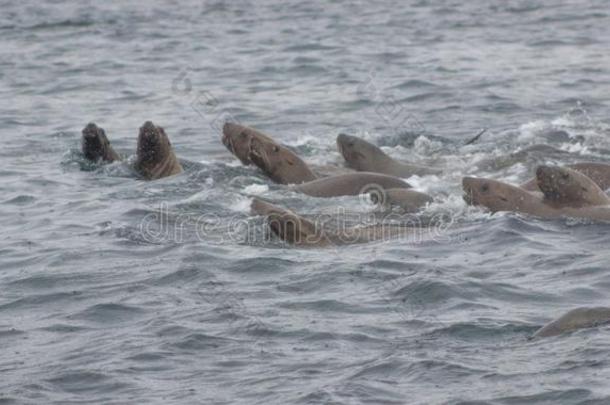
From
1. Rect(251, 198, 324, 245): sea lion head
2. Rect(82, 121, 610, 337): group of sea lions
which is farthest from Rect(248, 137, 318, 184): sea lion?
Rect(251, 198, 324, 245): sea lion head

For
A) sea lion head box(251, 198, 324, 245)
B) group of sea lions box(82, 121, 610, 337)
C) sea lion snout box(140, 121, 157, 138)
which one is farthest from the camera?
sea lion snout box(140, 121, 157, 138)

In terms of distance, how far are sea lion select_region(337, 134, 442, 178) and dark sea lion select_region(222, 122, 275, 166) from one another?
1034 millimetres

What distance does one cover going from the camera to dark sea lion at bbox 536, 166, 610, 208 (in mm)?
12672

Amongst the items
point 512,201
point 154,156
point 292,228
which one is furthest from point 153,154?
point 512,201

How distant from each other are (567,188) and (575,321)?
12.3 ft

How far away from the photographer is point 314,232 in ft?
39.2

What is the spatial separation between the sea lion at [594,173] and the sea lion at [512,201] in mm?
748

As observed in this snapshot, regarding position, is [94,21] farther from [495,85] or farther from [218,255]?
[218,255]

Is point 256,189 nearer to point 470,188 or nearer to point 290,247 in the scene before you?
point 470,188

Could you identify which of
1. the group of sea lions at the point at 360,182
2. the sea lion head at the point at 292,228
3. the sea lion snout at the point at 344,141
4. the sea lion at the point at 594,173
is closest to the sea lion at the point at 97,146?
the group of sea lions at the point at 360,182

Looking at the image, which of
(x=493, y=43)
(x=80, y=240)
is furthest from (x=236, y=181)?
(x=493, y=43)

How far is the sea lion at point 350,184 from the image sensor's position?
14.1m

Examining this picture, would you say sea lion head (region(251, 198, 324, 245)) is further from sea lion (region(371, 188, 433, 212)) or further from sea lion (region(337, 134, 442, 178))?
sea lion (region(337, 134, 442, 178))

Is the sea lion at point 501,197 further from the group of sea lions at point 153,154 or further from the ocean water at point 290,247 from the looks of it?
the group of sea lions at point 153,154
